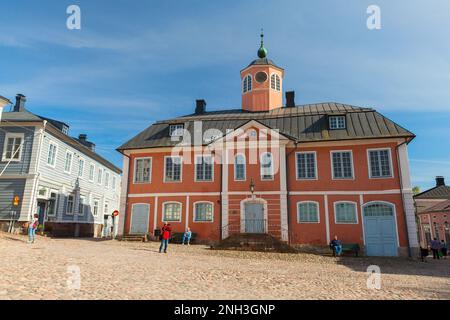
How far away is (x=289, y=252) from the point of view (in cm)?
1705

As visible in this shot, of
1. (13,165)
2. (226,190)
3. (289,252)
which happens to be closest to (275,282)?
(289,252)

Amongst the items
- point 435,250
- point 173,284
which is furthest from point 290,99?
point 173,284

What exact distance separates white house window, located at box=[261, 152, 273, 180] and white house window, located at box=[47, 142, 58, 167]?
14.8m

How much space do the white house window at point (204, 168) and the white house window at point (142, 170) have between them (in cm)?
351

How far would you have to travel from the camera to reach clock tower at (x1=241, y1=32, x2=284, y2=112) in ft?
85.6

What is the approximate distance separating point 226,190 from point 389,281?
12.0 metres

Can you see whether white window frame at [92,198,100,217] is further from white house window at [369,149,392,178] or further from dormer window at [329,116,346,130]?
white house window at [369,149,392,178]

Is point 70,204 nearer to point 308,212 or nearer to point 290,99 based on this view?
point 308,212

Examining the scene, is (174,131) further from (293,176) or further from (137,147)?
(293,176)

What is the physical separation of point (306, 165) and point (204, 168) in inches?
266

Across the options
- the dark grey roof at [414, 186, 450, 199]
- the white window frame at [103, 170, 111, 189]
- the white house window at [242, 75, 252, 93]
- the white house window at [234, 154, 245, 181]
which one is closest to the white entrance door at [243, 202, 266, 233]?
the white house window at [234, 154, 245, 181]

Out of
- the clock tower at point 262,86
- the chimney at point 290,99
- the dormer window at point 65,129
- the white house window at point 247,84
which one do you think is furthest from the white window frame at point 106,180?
the chimney at point 290,99

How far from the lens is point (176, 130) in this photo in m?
23.0
